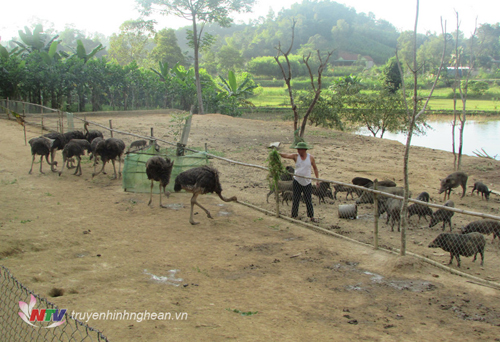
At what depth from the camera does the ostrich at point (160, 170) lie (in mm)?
9570

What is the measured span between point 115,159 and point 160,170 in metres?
3.31

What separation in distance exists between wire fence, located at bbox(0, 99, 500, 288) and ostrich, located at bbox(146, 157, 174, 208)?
6.25ft

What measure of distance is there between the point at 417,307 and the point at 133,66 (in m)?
28.7

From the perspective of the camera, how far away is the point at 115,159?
486 inches

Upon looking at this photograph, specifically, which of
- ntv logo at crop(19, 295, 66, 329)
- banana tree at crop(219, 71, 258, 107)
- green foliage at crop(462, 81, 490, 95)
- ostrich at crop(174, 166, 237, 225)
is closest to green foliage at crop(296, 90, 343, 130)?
banana tree at crop(219, 71, 258, 107)

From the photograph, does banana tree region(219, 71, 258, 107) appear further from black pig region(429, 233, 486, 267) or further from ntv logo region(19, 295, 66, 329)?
ntv logo region(19, 295, 66, 329)

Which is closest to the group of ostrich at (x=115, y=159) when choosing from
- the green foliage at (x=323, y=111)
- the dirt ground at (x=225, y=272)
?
the dirt ground at (x=225, y=272)

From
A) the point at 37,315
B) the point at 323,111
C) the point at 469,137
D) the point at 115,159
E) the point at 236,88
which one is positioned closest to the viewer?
the point at 37,315

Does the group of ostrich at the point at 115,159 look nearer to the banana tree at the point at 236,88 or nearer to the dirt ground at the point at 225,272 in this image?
the dirt ground at the point at 225,272

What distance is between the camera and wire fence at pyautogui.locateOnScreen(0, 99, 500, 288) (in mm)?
6812

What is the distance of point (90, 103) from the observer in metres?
30.0

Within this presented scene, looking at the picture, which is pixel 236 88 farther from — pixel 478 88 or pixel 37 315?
pixel 478 88

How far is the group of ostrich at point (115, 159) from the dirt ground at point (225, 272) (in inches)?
27.2

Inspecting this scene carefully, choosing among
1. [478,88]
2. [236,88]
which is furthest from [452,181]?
[478,88]
